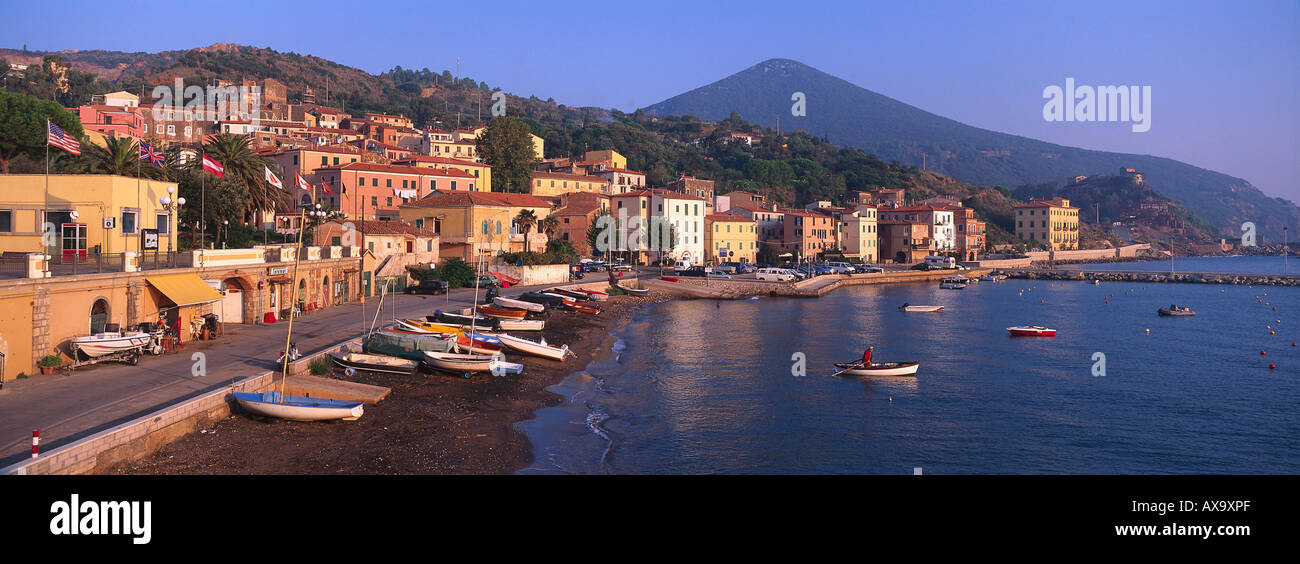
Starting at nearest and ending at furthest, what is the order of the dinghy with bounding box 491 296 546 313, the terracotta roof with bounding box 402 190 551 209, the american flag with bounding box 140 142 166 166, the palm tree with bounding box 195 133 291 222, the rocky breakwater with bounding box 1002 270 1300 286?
the american flag with bounding box 140 142 166 166
the dinghy with bounding box 491 296 546 313
the palm tree with bounding box 195 133 291 222
the terracotta roof with bounding box 402 190 551 209
the rocky breakwater with bounding box 1002 270 1300 286

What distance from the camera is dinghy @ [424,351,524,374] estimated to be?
24625mm

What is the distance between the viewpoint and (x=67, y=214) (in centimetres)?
2512

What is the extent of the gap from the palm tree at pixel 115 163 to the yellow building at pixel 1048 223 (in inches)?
5570

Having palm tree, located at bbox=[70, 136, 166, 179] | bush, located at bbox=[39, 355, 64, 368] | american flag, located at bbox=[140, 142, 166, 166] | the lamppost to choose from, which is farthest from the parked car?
bush, located at bbox=[39, 355, 64, 368]

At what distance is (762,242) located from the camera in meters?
92.1

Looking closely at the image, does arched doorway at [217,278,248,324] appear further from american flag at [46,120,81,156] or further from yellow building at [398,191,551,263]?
yellow building at [398,191,551,263]

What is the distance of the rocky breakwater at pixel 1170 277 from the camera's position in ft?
289

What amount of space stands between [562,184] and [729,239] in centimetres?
1852

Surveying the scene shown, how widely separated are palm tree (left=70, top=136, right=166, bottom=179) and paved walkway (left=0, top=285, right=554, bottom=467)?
13594mm

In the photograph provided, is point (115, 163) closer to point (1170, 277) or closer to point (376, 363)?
point (376, 363)

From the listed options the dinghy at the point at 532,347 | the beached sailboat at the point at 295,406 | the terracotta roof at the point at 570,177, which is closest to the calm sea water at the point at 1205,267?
the terracotta roof at the point at 570,177

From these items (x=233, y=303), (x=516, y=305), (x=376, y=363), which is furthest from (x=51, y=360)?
(x=516, y=305)
